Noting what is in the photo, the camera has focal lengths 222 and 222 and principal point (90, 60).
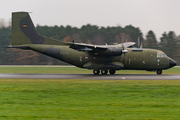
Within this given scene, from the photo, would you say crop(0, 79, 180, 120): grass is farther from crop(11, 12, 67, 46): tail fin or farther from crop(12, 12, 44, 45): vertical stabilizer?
crop(12, 12, 44, 45): vertical stabilizer

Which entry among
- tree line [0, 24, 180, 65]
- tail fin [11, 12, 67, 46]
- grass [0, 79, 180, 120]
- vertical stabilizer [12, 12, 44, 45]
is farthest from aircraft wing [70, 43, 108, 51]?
tree line [0, 24, 180, 65]

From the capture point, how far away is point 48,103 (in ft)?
38.6

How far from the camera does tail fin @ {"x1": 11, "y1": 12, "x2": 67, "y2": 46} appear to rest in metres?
27.6

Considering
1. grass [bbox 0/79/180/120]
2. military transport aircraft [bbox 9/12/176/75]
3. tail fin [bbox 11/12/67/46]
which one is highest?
tail fin [bbox 11/12/67/46]

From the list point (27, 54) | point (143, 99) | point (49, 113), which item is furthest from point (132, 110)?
point (27, 54)

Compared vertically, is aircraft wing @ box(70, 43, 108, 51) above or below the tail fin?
below

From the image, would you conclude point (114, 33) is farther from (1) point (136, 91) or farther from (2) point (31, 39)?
(1) point (136, 91)

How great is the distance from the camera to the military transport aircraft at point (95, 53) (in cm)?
2620

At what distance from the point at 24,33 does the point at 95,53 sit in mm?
9260

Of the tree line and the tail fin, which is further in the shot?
the tree line

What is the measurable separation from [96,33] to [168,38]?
32.5 metres

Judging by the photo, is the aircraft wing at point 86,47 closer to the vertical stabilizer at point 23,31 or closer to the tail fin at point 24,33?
the tail fin at point 24,33

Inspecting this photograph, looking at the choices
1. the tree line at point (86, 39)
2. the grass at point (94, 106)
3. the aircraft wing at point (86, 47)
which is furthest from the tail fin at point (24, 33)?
the tree line at point (86, 39)

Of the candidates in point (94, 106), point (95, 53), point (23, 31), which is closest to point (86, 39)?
point (23, 31)
